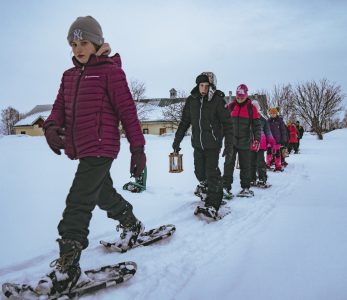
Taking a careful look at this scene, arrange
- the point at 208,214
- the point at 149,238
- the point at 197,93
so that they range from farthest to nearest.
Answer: the point at 197,93 → the point at 208,214 → the point at 149,238

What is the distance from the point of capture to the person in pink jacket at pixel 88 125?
251 cm

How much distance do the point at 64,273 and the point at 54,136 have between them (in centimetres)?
100

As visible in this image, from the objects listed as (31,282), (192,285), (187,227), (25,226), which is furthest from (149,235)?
(25,226)

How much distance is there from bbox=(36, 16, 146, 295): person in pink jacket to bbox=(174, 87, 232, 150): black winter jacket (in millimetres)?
2034

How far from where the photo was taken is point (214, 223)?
423 cm

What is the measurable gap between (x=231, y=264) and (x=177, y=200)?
2.76m

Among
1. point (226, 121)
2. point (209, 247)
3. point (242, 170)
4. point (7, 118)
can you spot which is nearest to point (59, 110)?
point (209, 247)

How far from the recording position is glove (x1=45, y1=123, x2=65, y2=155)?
2.61 m

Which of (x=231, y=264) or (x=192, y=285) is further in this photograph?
(x=231, y=264)

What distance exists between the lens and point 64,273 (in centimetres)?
238

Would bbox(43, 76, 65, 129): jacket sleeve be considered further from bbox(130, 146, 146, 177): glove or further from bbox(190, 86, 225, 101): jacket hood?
bbox(190, 86, 225, 101): jacket hood

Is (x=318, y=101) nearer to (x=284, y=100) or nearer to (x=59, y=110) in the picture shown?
(x=284, y=100)

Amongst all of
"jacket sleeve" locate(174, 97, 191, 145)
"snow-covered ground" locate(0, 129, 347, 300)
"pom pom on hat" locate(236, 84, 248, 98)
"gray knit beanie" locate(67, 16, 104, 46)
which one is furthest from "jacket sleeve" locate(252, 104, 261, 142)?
"gray knit beanie" locate(67, 16, 104, 46)

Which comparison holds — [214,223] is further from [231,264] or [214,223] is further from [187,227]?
[231,264]
